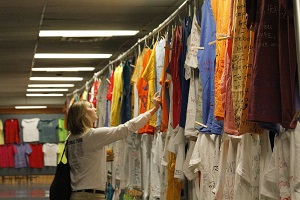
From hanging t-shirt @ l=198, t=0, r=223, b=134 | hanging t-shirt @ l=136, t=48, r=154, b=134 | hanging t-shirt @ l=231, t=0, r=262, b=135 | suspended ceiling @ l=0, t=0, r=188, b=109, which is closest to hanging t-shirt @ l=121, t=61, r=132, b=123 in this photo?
suspended ceiling @ l=0, t=0, r=188, b=109

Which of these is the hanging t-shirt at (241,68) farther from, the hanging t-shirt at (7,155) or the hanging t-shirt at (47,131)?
the hanging t-shirt at (47,131)

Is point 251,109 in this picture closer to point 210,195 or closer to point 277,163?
point 277,163

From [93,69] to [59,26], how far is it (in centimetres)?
518

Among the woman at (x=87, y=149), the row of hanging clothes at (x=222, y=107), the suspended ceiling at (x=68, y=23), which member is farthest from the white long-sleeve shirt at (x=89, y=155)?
the suspended ceiling at (x=68, y=23)

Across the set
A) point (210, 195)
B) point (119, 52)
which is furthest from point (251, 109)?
point (119, 52)

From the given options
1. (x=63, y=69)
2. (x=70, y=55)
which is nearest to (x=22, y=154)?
(x=63, y=69)

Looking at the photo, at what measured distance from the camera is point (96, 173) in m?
5.98

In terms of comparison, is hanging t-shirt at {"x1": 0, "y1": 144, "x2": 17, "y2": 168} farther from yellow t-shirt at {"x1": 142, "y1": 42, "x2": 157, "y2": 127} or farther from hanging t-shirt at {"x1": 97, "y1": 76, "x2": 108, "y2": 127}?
yellow t-shirt at {"x1": 142, "y1": 42, "x2": 157, "y2": 127}

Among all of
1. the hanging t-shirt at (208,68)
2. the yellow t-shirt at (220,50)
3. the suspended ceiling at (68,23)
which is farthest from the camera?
the suspended ceiling at (68,23)

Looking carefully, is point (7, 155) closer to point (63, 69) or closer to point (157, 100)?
point (63, 69)

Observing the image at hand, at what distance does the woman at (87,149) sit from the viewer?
234 inches

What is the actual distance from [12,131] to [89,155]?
59.1ft

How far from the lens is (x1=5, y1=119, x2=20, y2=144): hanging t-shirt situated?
23281 mm

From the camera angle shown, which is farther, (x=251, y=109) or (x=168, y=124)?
(x=168, y=124)
